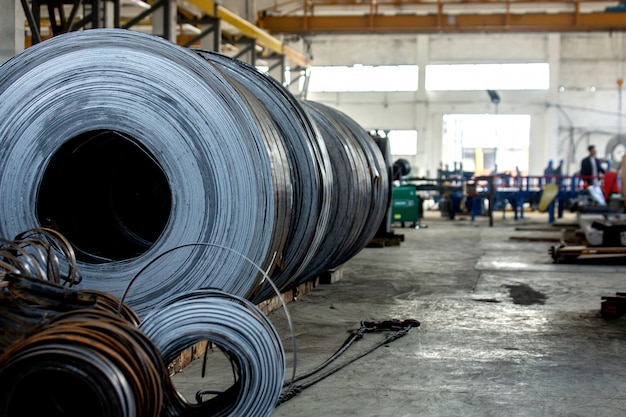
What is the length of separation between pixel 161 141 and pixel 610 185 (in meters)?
13.9

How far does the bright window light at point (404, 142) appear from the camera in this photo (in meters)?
28.6

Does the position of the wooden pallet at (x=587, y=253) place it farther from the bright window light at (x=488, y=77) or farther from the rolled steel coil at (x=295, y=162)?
the bright window light at (x=488, y=77)

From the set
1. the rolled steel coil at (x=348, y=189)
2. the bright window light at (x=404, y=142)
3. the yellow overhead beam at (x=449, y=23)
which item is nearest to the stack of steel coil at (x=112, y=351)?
the rolled steel coil at (x=348, y=189)

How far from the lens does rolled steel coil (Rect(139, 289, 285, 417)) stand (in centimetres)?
295

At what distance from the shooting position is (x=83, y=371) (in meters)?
2.45

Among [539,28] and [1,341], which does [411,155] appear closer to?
[539,28]

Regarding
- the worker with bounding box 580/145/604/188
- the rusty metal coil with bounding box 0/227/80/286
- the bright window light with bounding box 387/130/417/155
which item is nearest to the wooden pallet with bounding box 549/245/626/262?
the rusty metal coil with bounding box 0/227/80/286

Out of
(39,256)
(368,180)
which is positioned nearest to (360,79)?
(368,180)

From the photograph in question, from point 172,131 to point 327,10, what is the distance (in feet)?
61.6

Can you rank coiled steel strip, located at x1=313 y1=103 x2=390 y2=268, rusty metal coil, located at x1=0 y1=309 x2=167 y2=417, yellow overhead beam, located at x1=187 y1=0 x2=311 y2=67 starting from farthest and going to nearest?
yellow overhead beam, located at x1=187 y1=0 x2=311 y2=67, coiled steel strip, located at x1=313 y1=103 x2=390 y2=268, rusty metal coil, located at x1=0 y1=309 x2=167 y2=417

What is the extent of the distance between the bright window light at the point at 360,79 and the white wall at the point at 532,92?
0.30 meters

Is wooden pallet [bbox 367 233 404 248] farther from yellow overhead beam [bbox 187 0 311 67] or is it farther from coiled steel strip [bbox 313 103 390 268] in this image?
yellow overhead beam [bbox 187 0 311 67]

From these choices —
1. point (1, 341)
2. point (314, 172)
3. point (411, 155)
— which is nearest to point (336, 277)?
point (314, 172)

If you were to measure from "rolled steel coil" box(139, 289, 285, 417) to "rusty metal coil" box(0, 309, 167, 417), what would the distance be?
0.25 metres
